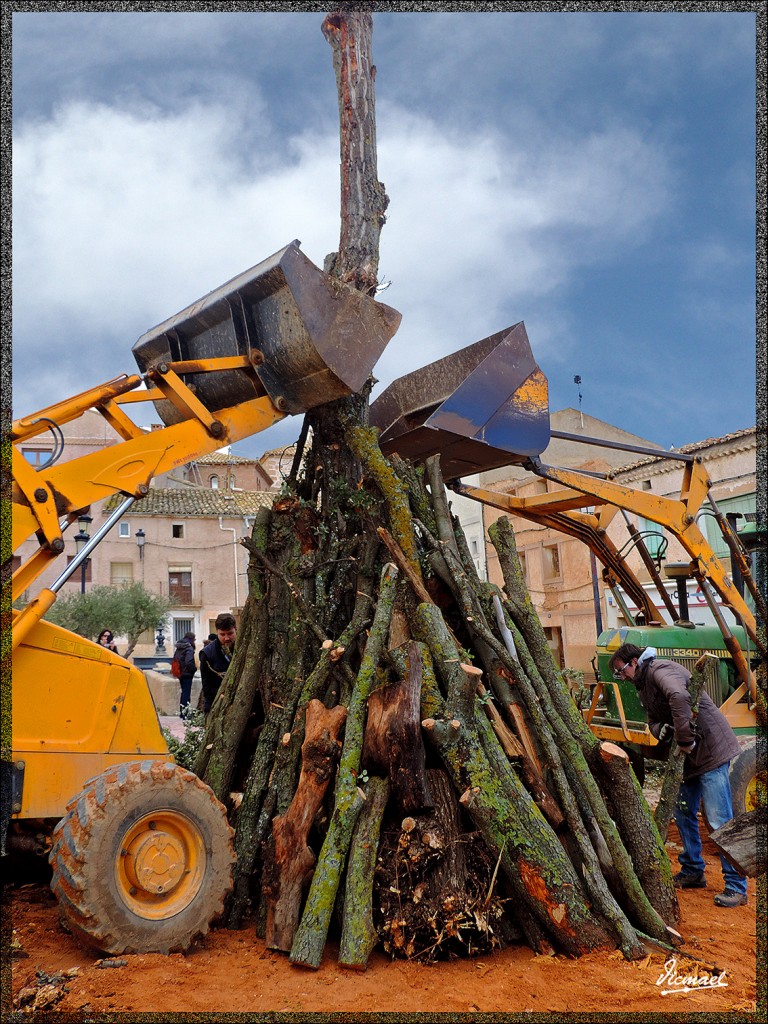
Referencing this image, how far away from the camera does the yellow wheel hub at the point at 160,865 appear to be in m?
4.74

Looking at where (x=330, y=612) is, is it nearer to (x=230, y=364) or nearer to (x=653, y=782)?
(x=230, y=364)

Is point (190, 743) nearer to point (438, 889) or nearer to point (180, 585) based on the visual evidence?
point (438, 889)

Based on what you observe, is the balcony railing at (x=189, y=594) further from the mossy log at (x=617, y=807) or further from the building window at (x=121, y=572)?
the mossy log at (x=617, y=807)

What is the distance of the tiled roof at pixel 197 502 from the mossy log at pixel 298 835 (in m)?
33.1

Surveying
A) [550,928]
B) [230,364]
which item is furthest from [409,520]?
[550,928]

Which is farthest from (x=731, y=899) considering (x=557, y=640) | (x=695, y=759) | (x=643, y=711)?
(x=557, y=640)

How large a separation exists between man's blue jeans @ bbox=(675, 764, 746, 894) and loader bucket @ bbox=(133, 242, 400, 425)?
13.2 ft

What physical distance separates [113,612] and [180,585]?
7526 millimetres

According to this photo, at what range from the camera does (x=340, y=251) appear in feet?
24.7

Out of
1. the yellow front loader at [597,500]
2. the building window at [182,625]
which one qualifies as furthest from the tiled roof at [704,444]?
the building window at [182,625]

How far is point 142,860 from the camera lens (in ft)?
15.7

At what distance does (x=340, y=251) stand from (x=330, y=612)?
125 inches

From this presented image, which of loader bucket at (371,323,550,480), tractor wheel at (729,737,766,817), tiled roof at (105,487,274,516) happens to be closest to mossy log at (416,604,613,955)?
loader bucket at (371,323,550,480)

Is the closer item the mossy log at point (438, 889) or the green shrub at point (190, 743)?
the mossy log at point (438, 889)
